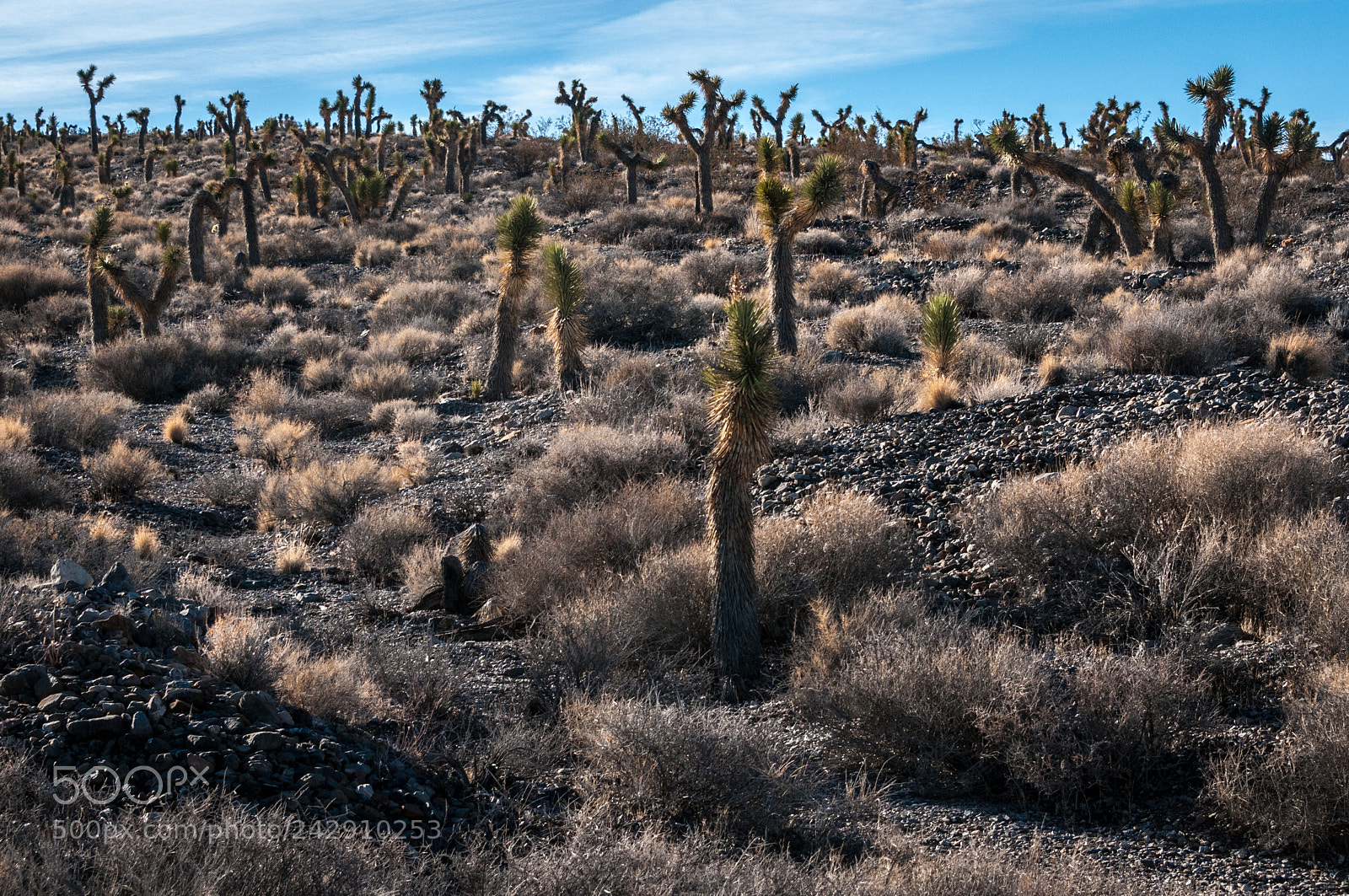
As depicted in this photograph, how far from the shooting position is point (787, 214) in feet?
44.2

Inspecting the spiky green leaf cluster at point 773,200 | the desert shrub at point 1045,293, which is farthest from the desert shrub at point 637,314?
the desert shrub at point 1045,293

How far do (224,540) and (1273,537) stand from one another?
32.6 ft

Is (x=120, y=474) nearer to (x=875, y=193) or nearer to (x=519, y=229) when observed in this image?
(x=519, y=229)

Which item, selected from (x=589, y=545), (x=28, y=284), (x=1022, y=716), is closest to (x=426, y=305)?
(x=28, y=284)

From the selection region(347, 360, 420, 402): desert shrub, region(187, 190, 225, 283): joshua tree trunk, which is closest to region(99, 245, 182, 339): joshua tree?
region(187, 190, 225, 283): joshua tree trunk

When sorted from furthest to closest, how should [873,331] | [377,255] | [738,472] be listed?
1. [377,255]
2. [873,331]
3. [738,472]

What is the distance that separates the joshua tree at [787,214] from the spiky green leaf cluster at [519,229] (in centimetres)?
387

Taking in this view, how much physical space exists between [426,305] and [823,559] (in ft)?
55.8

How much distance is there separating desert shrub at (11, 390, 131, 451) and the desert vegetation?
7cm

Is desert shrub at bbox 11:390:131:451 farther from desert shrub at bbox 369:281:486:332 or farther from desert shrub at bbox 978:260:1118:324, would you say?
desert shrub at bbox 978:260:1118:324

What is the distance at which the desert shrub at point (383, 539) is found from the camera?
9.38m

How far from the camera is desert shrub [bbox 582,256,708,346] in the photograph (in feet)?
60.9

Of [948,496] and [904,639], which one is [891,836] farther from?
[948,496]

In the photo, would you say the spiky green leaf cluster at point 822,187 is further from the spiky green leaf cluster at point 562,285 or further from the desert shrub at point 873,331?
the spiky green leaf cluster at point 562,285
